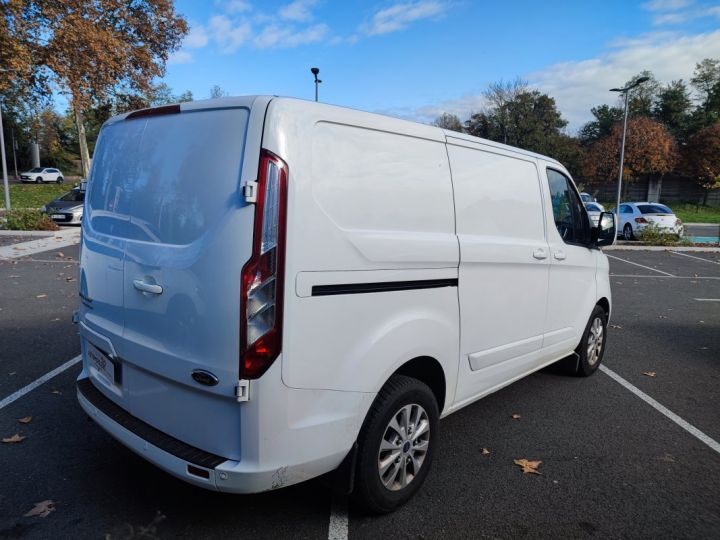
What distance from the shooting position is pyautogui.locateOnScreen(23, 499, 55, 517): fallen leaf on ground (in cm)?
274

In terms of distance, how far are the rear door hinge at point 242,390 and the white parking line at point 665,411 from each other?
11.6ft

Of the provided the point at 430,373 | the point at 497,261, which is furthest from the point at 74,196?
the point at 430,373

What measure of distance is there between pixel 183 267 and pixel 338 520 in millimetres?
1586

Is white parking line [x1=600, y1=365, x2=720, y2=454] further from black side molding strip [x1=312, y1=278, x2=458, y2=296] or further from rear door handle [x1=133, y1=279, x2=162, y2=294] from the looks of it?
rear door handle [x1=133, y1=279, x2=162, y2=294]

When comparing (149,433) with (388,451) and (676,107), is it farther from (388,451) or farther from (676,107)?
(676,107)

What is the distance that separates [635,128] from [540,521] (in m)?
47.7

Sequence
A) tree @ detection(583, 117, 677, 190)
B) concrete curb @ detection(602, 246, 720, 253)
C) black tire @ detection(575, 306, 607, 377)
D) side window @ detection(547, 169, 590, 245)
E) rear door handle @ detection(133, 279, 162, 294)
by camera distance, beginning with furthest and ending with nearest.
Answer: tree @ detection(583, 117, 677, 190) → concrete curb @ detection(602, 246, 720, 253) → black tire @ detection(575, 306, 607, 377) → side window @ detection(547, 169, 590, 245) → rear door handle @ detection(133, 279, 162, 294)

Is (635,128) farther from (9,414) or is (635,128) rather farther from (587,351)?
(9,414)

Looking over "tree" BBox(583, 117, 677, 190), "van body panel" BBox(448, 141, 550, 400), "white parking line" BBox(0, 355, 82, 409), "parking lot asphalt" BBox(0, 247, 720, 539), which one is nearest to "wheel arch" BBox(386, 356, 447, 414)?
"van body panel" BBox(448, 141, 550, 400)

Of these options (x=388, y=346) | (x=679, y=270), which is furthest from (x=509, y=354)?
(x=679, y=270)

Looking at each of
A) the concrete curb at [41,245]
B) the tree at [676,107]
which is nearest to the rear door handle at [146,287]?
the concrete curb at [41,245]

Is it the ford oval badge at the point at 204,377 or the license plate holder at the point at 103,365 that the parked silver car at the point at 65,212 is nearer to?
the license plate holder at the point at 103,365

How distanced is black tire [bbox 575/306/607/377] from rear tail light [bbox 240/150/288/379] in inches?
148

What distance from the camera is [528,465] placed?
11.2 ft
